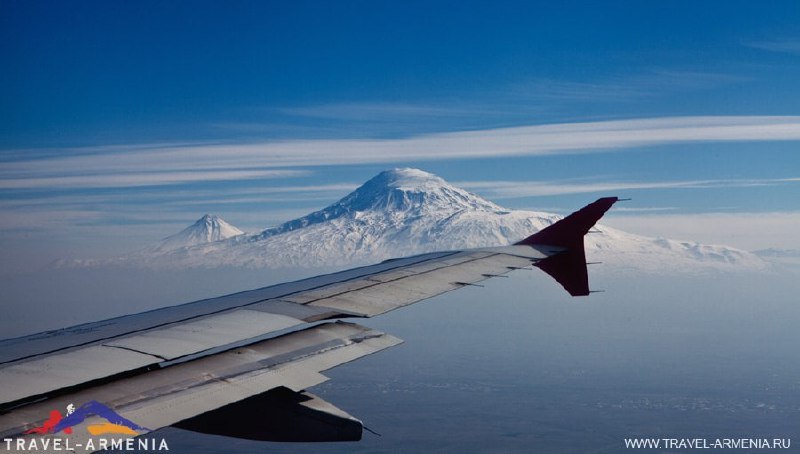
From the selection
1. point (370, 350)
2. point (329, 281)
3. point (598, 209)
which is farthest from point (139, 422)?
point (598, 209)

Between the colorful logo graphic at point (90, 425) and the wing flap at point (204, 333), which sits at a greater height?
the wing flap at point (204, 333)

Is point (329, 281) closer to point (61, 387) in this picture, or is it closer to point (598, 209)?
point (598, 209)

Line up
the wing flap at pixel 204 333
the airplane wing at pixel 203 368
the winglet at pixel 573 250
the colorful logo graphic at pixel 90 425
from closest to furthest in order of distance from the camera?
the colorful logo graphic at pixel 90 425 → the airplane wing at pixel 203 368 → the wing flap at pixel 204 333 → the winglet at pixel 573 250

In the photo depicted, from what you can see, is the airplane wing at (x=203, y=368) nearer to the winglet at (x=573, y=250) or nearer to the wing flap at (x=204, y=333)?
the wing flap at (x=204, y=333)

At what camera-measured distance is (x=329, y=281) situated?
49.7ft

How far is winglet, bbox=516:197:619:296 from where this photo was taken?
14.8m

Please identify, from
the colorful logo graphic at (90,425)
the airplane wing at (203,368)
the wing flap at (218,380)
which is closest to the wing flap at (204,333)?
the airplane wing at (203,368)

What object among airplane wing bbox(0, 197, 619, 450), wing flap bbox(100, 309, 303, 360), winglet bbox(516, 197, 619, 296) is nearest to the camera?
airplane wing bbox(0, 197, 619, 450)

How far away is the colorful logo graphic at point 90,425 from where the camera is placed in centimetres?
617

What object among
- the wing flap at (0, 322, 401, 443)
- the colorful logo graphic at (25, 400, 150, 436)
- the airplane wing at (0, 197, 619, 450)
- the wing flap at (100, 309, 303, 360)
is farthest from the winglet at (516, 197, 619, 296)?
the colorful logo graphic at (25, 400, 150, 436)

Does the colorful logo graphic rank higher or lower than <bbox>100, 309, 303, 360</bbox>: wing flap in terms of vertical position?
lower

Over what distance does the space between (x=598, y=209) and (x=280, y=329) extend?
786 cm

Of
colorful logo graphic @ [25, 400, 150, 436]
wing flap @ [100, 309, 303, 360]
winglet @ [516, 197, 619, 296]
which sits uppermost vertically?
winglet @ [516, 197, 619, 296]

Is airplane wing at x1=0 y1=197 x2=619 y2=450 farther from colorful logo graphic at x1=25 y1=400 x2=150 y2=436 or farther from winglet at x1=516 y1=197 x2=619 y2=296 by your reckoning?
winglet at x1=516 y1=197 x2=619 y2=296
